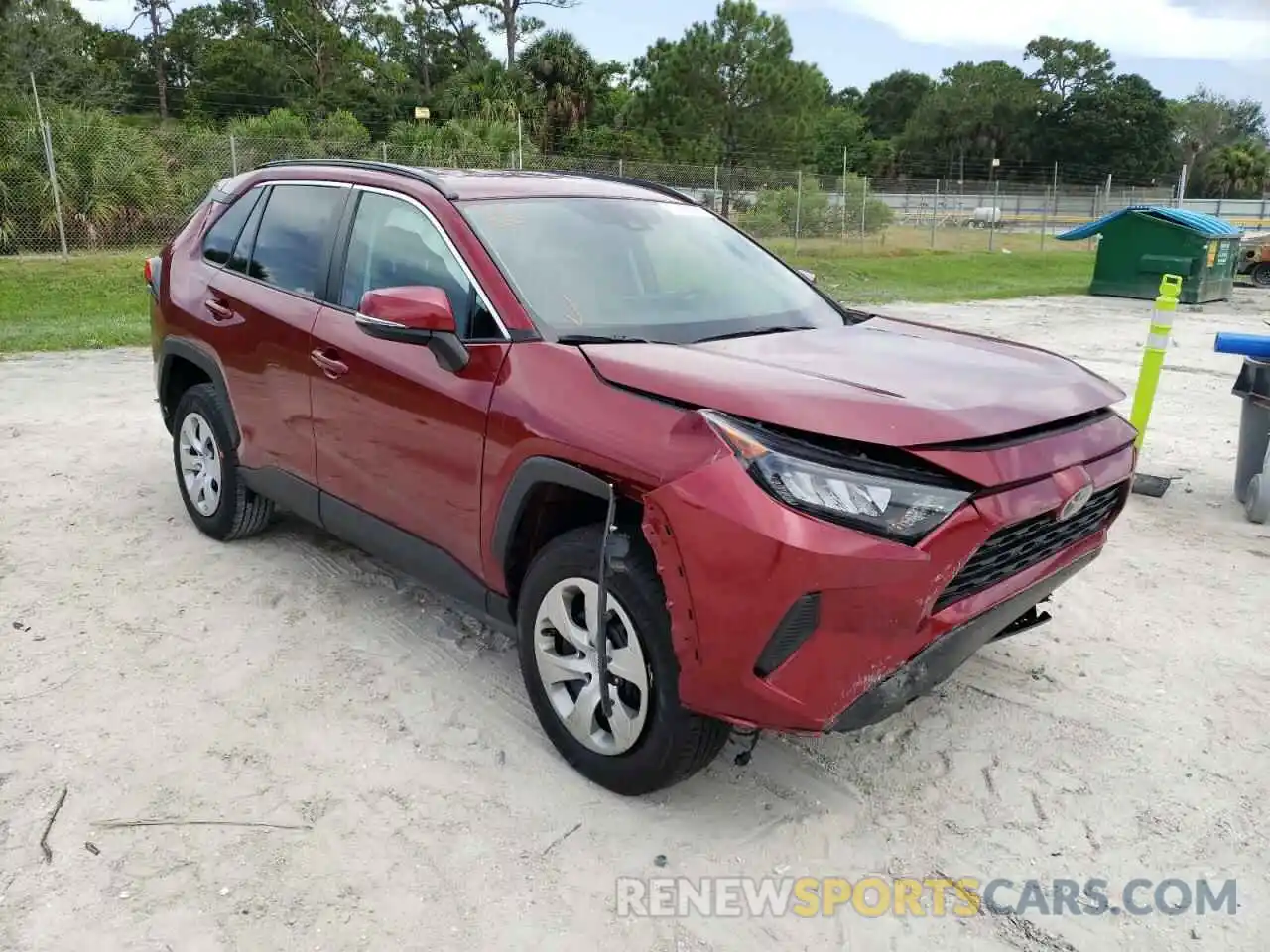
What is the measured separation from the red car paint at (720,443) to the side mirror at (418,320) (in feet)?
0.23

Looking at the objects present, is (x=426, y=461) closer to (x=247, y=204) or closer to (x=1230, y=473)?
(x=247, y=204)

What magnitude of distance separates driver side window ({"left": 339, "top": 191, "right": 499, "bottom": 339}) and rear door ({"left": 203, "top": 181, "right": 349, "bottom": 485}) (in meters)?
0.19

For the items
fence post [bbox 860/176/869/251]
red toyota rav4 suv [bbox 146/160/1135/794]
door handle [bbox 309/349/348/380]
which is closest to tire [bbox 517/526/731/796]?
red toyota rav4 suv [bbox 146/160/1135/794]

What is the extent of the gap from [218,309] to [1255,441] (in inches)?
220

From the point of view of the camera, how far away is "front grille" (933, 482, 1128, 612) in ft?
8.50

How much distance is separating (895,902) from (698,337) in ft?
5.85

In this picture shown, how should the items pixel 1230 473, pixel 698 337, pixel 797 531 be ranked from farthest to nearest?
pixel 1230 473, pixel 698 337, pixel 797 531

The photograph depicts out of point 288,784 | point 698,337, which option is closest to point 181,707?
point 288,784

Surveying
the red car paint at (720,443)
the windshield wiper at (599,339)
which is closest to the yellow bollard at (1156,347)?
the red car paint at (720,443)

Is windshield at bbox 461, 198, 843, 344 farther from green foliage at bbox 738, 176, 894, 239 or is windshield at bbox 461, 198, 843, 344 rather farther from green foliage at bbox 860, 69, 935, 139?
green foliage at bbox 860, 69, 935, 139

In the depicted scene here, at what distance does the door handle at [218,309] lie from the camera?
441 cm

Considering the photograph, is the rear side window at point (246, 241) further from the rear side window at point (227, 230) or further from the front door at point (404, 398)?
the front door at point (404, 398)

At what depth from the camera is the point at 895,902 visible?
8.44 ft

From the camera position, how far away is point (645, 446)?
8.53 feet
